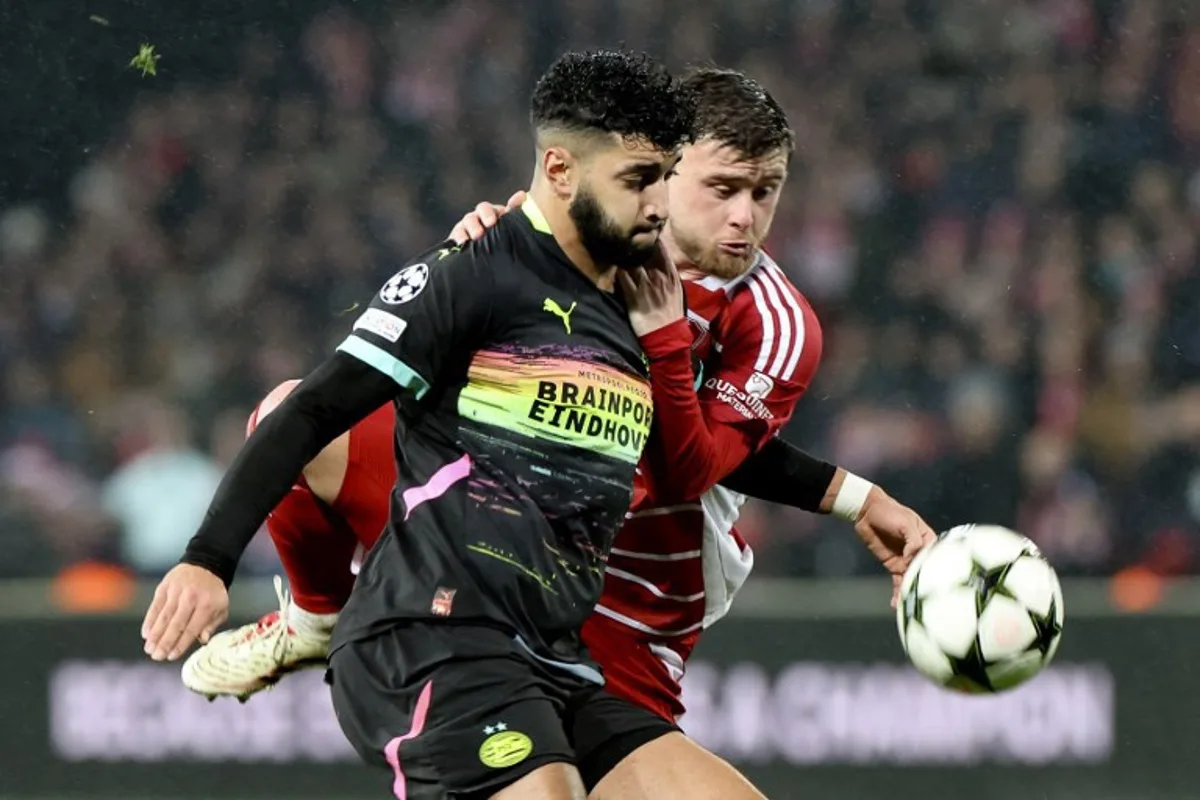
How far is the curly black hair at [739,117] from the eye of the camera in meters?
4.02

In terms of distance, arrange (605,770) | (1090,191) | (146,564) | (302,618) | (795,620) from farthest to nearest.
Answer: (1090,191) < (146,564) < (795,620) < (302,618) < (605,770)

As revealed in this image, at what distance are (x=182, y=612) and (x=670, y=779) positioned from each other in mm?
976

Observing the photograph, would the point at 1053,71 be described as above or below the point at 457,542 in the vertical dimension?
above

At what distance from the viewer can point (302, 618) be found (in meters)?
4.46

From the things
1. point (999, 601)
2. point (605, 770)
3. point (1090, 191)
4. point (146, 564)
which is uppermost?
point (1090, 191)

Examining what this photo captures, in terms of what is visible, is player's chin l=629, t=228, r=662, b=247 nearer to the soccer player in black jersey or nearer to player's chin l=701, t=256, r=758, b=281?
the soccer player in black jersey

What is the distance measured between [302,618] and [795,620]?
113 inches

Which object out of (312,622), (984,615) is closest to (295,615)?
(312,622)

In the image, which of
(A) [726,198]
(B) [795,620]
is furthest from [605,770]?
(B) [795,620]

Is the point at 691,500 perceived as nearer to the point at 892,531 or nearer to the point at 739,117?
the point at 892,531

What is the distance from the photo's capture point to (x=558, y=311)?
3.48 meters

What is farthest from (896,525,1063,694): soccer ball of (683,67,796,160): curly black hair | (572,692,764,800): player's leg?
(683,67,796,160): curly black hair

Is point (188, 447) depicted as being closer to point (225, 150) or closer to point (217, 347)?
point (217, 347)

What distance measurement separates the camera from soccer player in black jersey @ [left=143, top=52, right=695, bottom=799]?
10.9ft
